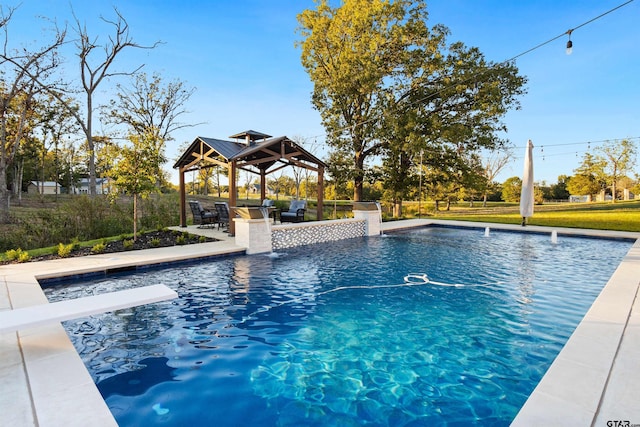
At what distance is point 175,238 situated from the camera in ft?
32.1

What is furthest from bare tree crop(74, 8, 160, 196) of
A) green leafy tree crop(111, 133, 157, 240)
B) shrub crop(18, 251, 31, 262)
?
shrub crop(18, 251, 31, 262)

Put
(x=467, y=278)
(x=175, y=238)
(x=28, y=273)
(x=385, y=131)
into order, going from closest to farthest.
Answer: (x=28, y=273) < (x=467, y=278) < (x=175, y=238) < (x=385, y=131)

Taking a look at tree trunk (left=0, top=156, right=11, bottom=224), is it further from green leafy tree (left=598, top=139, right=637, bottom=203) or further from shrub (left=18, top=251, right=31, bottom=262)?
green leafy tree (left=598, top=139, right=637, bottom=203)

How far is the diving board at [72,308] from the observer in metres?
3.08

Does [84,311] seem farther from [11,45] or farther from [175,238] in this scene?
[11,45]

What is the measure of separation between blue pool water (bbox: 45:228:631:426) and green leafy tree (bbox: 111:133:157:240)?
3092 millimetres

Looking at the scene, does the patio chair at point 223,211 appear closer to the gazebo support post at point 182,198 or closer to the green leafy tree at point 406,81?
the gazebo support post at point 182,198

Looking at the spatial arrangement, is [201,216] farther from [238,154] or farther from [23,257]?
[23,257]

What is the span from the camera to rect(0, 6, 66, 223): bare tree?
1352 cm

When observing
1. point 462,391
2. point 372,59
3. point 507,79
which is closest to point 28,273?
point 462,391

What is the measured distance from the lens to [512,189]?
133 ft

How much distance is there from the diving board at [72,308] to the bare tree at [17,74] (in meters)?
13.7

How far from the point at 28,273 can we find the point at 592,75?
24.7 m

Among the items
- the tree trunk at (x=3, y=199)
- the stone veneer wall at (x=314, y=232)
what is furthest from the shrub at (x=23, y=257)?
the tree trunk at (x=3, y=199)
